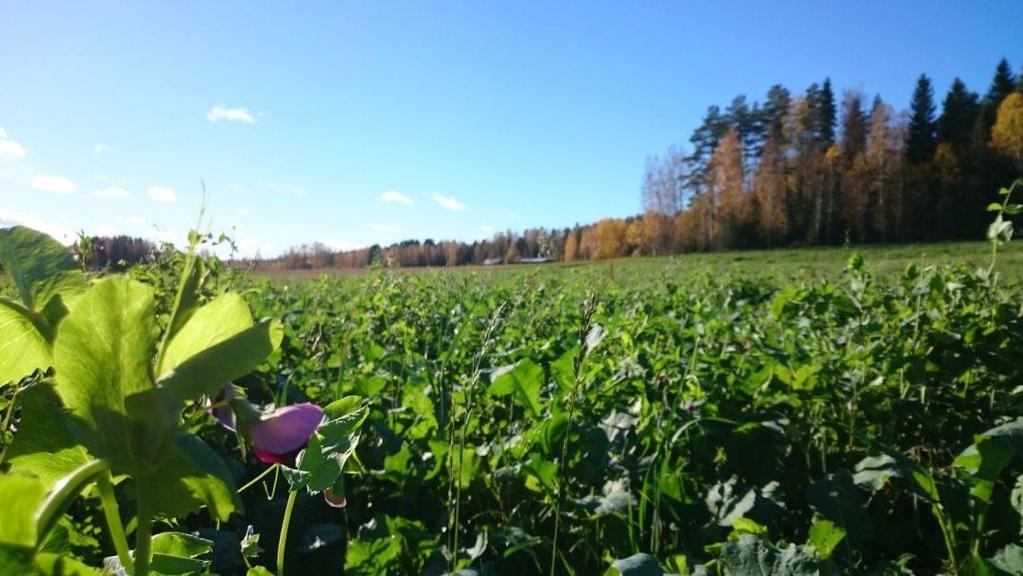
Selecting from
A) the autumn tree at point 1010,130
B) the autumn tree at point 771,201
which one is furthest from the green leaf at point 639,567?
the autumn tree at point 1010,130

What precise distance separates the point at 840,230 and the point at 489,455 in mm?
48071

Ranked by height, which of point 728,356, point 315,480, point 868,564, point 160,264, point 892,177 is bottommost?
point 868,564

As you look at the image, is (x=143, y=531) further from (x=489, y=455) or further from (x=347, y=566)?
(x=489, y=455)

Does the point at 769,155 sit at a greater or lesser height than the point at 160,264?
greater

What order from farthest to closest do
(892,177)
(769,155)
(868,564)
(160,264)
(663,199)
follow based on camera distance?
(663,199) < (769,155) < (892,177) < (160,264) < (868,564)

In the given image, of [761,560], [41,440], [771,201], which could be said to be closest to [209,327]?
[41,440]

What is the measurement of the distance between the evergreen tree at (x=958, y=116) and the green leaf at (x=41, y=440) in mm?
57507

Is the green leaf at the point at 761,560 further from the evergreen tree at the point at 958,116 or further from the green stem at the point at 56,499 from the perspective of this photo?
the evergreen tree at the point at 958,116

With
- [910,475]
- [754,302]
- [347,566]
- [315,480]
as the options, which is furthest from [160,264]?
[754,302]

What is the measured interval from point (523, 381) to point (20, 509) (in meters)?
1.43

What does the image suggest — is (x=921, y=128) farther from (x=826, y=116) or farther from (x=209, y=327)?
(x=209, y=327)

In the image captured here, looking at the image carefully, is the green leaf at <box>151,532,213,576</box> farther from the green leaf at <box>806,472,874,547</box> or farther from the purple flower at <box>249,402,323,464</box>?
the green leaf at <box>806,472,874,547</box>

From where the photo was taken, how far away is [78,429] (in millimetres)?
325

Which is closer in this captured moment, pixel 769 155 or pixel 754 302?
pixel 754 302
